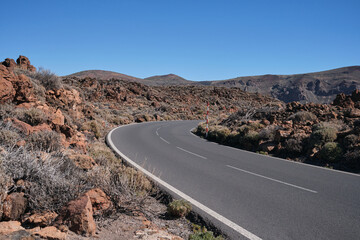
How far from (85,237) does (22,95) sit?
8566 millimetres

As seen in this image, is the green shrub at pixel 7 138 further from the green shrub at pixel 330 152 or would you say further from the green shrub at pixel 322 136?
the green shrub at pixel 322 136

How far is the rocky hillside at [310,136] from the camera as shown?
984 cm

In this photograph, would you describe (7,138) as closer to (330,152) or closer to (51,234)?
(51,234)

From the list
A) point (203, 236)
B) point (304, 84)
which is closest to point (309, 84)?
point (304, 84)

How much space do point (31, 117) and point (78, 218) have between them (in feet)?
20.4

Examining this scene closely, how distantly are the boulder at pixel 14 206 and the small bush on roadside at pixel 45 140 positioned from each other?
10.2ft

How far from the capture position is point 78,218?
3.11m

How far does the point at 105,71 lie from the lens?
422 ft

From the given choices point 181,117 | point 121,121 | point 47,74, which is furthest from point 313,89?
point 47,74

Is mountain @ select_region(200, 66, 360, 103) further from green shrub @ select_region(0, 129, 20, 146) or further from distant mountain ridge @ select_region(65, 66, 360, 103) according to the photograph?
green shrub @ select_region(0, 129, 20, 146)

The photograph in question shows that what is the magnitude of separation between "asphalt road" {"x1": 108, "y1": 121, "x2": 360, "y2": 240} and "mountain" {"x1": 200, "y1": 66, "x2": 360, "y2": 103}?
268 feet

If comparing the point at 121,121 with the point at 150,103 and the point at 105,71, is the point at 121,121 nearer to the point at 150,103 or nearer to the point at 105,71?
the point at 150,103

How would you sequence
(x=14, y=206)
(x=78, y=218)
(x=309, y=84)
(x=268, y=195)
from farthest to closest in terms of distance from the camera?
(x=309, y=84), (x=268, y=195), (x=14, y=206), (x=78, y=218)

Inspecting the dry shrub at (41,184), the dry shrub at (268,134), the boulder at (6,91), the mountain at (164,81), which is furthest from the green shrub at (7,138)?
the mountain at (164,81)
